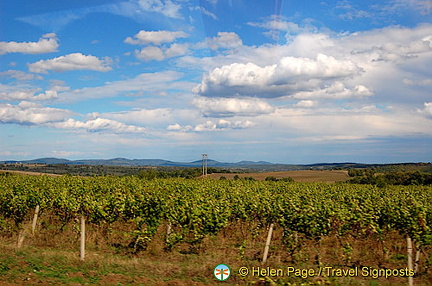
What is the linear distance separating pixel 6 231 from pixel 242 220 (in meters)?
10.2

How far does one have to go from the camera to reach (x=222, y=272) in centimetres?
1079

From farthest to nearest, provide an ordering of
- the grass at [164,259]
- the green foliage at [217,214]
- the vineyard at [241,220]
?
the green foliage at [217,214], the vineyard at [241,220], the grass at [164,259]

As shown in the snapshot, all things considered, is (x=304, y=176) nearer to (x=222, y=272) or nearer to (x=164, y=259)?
(x=164, y=259)

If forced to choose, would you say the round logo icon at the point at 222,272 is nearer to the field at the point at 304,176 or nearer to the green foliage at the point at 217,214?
the green foliage at the point at 217,214

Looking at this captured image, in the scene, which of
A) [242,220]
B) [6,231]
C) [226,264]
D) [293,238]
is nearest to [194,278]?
[226,264]

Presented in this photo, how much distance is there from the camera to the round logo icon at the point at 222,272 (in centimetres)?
1056

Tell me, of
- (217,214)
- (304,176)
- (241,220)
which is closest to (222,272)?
(217,214)

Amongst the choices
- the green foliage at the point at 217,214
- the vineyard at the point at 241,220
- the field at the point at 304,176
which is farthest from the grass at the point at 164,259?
the field at the point at 304,176

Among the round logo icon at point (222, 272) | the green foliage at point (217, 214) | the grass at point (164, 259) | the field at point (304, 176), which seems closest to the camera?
the grass at point (164, 259)

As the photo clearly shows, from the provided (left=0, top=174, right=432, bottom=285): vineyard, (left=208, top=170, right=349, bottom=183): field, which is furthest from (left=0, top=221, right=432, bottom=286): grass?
(left=208, top=170, right=349, bottom=183): field

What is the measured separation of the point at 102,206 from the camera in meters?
14.9

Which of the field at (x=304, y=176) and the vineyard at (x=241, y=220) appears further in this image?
the field at (x=304, y=176)

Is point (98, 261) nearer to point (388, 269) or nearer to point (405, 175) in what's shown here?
point (388, 269)

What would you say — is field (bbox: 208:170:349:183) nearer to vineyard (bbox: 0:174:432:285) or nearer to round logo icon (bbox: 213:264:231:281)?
vineyard (bbox: 0:174:432:285)
